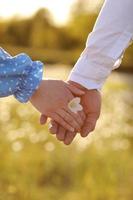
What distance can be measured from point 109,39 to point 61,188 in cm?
176

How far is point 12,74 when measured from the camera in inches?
86.4

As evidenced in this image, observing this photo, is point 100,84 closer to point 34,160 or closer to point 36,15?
point 34,160

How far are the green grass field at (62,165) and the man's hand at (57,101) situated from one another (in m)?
1.13

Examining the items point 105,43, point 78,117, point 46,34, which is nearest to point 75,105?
point 78,117

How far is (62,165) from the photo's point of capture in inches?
169

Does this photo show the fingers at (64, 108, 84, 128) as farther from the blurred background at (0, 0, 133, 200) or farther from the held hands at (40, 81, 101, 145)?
the blurred background at (0, 0, 133, 200)

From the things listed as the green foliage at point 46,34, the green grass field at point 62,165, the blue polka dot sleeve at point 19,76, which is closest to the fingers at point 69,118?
the blue polka dot sleeve at point 19,76

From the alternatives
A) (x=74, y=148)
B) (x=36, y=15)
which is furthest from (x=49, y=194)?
(x=36, y=15)

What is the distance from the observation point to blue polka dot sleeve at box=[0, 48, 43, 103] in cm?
218

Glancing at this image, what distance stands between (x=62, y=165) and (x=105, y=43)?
1973mm

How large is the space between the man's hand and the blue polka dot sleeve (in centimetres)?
3

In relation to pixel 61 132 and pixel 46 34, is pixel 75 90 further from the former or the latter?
pixel 46 34

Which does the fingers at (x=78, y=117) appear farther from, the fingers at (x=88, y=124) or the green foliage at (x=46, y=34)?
the green foliage at (x=46, y=34)

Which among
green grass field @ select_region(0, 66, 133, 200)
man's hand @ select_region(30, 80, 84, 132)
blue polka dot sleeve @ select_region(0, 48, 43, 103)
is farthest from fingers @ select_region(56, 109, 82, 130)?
green grass field @ select_region(0, 66, 133, 200)
